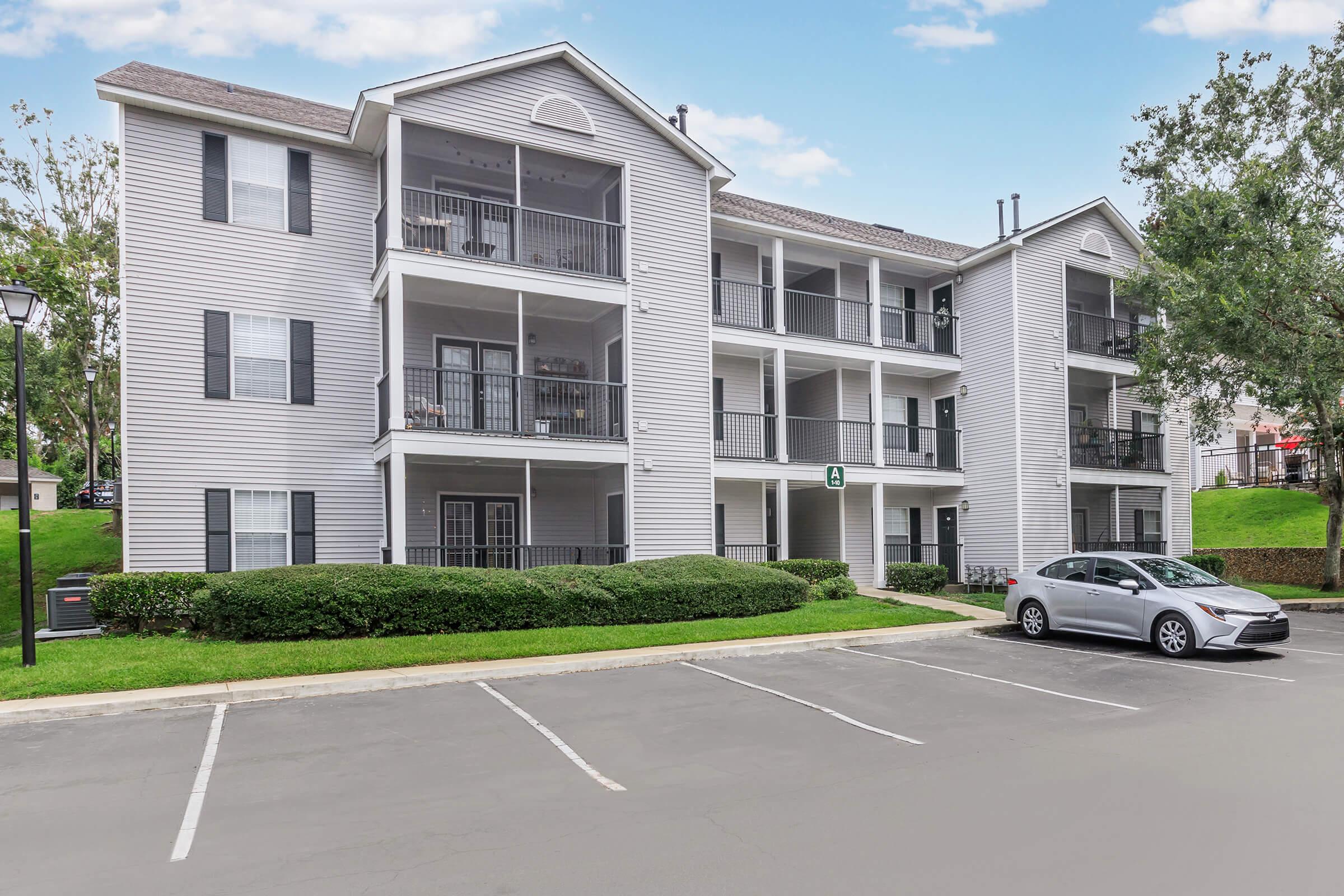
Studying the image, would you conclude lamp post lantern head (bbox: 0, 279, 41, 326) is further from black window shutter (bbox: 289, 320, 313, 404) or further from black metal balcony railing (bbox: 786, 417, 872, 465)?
black metal balcony railing (bbox: 786, 417, 872, 465)

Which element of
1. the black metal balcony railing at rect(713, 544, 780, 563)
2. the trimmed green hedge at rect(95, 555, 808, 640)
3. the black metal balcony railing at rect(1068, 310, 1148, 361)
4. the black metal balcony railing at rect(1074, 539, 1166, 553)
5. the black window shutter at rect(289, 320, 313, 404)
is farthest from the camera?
the black metal balcony railing at rect(1074, 539, 1166, 553)

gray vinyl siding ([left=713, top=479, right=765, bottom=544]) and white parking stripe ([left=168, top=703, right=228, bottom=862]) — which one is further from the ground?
gray vinyl siding ([left=713, top=479, right=765, bottom=544])

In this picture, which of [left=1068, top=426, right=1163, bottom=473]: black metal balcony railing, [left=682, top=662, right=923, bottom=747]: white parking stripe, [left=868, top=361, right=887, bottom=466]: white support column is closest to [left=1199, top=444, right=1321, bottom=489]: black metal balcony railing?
[left=1068, top=426, right=1163, bottom=473]: black metal balcony railing

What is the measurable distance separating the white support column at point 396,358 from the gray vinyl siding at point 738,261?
8825 mm

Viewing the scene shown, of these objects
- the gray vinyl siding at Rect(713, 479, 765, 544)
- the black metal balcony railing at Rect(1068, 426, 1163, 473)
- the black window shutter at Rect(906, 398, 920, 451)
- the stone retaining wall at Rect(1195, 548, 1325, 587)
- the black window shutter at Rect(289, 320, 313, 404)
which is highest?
the black window shutter at Rect(289, 320, 313, 404)

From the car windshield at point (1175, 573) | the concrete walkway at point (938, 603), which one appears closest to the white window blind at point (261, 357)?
the concrete walkway at point (938, 603)

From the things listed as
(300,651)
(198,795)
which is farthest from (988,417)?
(198,795)

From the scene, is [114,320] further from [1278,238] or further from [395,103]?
[1278,238]

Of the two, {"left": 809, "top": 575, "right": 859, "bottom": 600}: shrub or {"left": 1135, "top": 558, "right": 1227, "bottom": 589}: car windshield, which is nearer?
{"left": 1135, "top": 558, "right": 1227, "bottom": 589}: car windshield

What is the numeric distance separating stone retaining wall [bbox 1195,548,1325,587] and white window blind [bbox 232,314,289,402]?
82.8 feet

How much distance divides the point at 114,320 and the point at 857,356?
2142cm

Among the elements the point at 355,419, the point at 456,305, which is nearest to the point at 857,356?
the point at 456,305

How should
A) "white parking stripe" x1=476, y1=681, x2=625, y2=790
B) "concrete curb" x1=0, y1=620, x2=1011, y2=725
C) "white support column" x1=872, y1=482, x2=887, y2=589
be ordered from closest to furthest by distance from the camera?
"white parking stripe" x1=476, y1=681, x2=625, y2=790 < "concrete curb" x1=0, y1=620, x2=1011, y2=725 < "white support column" x1=872, y1=482, x2=887, y2=589

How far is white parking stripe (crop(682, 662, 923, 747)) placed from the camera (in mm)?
8148
